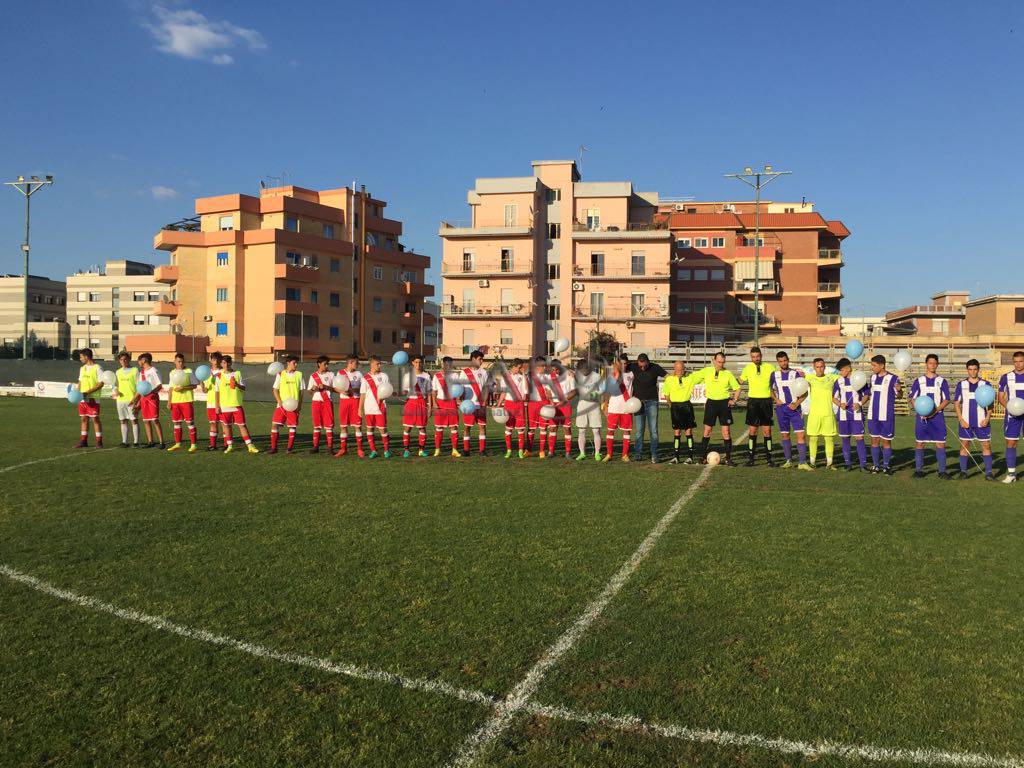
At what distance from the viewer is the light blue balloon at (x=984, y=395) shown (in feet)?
39.6

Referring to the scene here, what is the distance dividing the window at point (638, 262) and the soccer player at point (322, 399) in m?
44.7

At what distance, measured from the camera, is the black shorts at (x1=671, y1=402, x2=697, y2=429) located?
14281mm

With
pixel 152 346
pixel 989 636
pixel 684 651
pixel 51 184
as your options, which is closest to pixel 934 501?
pixel 989 636

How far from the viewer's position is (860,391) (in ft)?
43.7

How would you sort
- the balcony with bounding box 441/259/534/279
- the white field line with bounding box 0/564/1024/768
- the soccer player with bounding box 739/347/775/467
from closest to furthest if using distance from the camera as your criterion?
1. the white field line with bounding box 0/564/1024/768
2. the soccer player with bounding box 739/347/775/467
3. the balcony with bounding box 441/259/534/279

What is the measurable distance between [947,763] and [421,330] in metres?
67.9

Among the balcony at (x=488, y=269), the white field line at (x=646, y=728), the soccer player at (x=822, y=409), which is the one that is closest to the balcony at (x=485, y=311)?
the balcony at (x=488, y=269)

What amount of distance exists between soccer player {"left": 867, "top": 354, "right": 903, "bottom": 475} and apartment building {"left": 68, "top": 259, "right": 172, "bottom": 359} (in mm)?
86718

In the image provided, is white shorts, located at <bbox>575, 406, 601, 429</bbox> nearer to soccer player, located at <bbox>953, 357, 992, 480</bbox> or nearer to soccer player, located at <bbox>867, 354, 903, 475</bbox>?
soccer player, located at <bbox>867, 354, 903, 475</bbox>

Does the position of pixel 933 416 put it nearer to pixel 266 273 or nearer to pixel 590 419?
pixel 590 419

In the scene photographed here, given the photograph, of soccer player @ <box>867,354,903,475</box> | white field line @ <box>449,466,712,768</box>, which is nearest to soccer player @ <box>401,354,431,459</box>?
white field line @ <box>449,466,712,768</box>

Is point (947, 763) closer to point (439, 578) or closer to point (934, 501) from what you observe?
point (439, 578)

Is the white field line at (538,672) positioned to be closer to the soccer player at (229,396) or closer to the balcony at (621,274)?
the soccer player at (229,396)

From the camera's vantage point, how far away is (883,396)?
13.2m
